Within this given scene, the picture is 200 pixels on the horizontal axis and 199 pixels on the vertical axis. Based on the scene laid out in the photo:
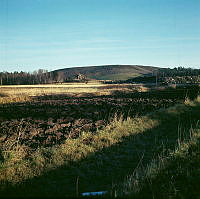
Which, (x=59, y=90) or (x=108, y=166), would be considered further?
(x=59, y=90)

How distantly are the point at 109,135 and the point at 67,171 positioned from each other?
10.7 feet

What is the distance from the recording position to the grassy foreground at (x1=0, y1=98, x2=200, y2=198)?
16.7 ft

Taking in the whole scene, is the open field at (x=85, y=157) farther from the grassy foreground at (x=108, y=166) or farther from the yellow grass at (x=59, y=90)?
the yellow grass at (x=59, y=90)

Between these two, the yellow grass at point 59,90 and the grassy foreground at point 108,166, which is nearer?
the grassy foreground at point 108,166

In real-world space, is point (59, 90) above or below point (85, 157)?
above

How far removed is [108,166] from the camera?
7.59m

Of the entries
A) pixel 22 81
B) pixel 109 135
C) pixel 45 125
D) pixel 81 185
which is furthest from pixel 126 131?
pixel 22 81

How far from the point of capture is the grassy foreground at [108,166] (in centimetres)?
508

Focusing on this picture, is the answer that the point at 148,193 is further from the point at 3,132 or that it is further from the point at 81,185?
the point at 3,132

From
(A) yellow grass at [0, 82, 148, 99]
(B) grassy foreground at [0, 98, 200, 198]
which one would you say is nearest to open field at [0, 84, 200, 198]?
(B) grassy foreground at [0, 98, 200, 198]

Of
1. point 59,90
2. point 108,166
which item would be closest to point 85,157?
point 108,166

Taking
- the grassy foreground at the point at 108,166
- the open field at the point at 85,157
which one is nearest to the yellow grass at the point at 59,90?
the open field at the point at 85,157

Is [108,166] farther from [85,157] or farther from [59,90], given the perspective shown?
[59,90]

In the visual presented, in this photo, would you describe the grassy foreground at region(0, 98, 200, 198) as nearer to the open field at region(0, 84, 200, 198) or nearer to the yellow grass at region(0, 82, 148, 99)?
the open field at region(0, 84, 200, 198)
